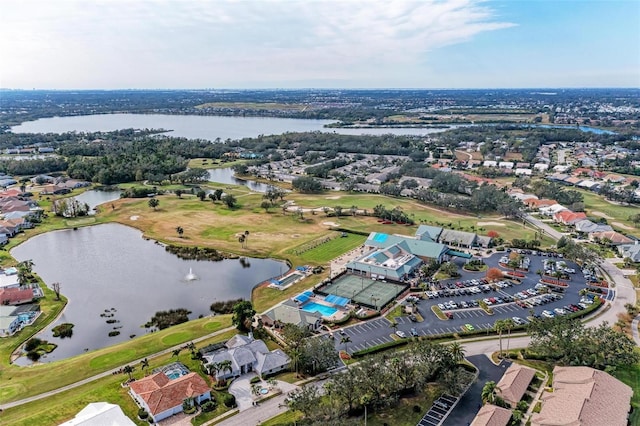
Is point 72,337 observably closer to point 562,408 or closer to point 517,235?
point 562,408

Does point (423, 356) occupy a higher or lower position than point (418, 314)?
higher

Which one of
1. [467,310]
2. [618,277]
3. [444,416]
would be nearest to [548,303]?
[467,310]

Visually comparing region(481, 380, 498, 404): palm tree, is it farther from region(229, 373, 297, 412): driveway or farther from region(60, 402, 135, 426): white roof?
region(60, 402, 135, 426): white roof

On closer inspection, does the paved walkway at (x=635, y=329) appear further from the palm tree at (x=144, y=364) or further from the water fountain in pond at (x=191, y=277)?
the water fountain in pond at (x=191, y=277)

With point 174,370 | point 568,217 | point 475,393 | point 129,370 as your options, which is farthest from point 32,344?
point 568,217

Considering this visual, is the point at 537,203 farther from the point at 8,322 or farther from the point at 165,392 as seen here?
the point at 8,322

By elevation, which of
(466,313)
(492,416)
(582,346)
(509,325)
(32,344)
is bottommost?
(32,344)

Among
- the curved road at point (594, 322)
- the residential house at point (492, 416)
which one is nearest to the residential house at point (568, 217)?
the curved road at point (594, 322)
